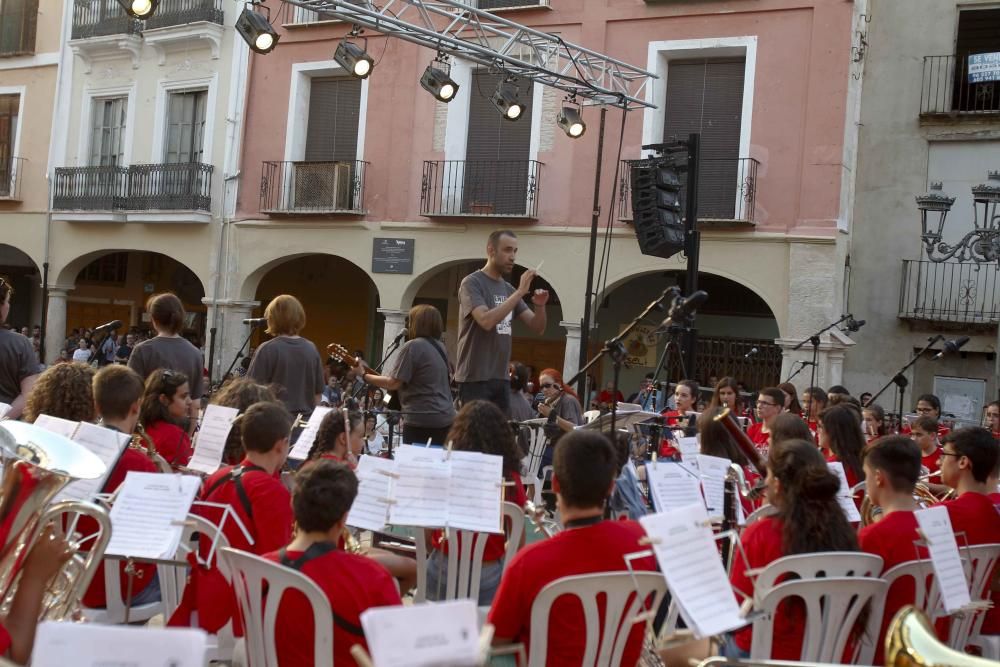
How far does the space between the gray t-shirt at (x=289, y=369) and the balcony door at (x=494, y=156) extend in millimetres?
9465

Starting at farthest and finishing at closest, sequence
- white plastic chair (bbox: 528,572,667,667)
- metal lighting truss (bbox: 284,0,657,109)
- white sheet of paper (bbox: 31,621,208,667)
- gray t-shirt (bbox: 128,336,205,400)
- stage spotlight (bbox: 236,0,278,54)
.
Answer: stage spotlight (bbox: 236,0,278,54)
metal lighting truss (bbox: 284,0,657,109)
gray t-shirt (bbox: 128,336,205,400)
white plastic chair (bbox: 528,572,667,667)
white sheet of paper (bbox: 31,621,208,667)

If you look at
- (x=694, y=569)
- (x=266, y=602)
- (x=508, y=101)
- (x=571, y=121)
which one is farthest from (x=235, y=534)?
(x=571, y=121)

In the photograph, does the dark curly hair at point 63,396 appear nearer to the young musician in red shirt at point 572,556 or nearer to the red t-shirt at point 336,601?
the red t-shirt at point 336,601

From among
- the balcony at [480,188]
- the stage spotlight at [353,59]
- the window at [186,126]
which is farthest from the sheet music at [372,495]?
the window at [186,126]

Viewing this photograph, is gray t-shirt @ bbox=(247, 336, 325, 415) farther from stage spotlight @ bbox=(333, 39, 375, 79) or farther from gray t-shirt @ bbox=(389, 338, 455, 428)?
stage spotlight @ bbox=(333, 39, 375, 79)

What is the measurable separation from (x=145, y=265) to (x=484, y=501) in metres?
20.6

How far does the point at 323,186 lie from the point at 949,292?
972 centimetres

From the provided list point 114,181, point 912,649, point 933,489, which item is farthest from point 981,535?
point 114,181

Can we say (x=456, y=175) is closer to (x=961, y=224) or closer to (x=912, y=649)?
(x=961, y=224)

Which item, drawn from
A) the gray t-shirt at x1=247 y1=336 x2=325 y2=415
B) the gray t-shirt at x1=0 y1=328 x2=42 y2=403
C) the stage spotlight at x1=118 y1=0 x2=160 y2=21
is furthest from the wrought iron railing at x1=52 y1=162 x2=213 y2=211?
the gray t-shirt at x1=0 y1=328 x2=42 y2=403

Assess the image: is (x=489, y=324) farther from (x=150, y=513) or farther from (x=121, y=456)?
(x=150, y=513)

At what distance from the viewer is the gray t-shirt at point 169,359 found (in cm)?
655

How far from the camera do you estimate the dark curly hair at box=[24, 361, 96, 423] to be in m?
5.15

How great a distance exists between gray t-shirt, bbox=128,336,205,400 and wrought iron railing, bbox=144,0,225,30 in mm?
13761
